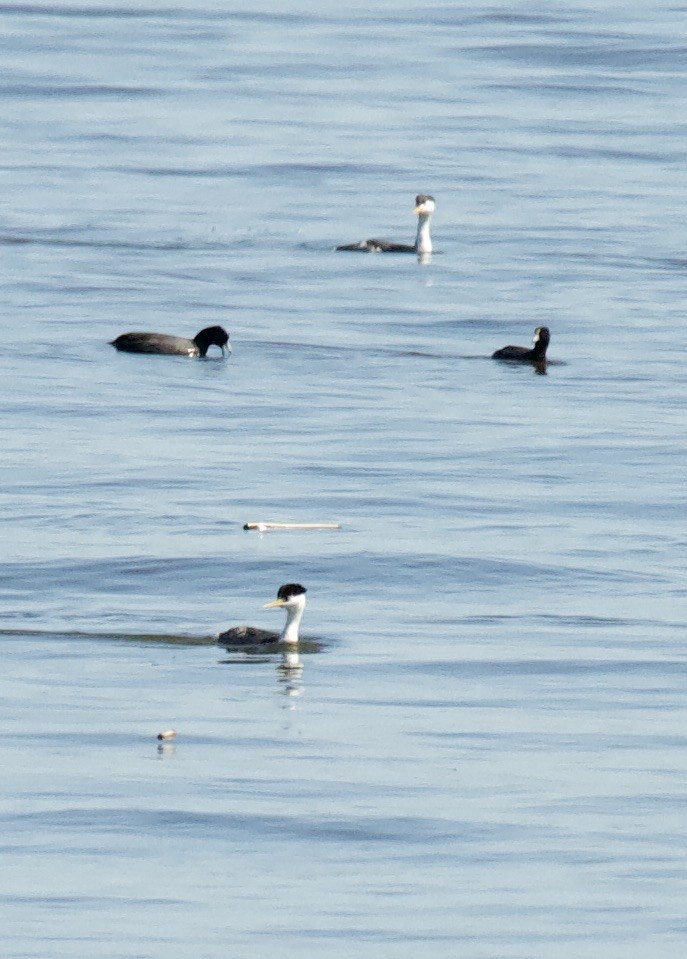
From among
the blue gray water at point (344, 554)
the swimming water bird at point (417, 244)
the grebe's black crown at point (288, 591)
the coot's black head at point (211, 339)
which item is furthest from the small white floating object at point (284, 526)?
the swimming water bird at point (417, 244)

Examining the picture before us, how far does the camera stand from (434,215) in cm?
4488

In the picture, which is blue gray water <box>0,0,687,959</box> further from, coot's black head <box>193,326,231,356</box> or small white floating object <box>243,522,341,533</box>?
coot's black head <box>193,326,231,356</box>

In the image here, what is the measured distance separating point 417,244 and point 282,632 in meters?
23.6

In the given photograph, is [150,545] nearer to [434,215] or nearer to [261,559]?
[261,559]

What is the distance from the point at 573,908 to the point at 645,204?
3457cm

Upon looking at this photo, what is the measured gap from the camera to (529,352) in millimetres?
29625

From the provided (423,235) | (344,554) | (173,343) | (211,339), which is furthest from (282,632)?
(423,235)

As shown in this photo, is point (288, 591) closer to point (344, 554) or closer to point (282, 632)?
point (282, 632)

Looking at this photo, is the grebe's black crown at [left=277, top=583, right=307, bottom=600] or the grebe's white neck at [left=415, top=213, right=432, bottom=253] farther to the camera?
the grebe's white neck at [left=415, top=213, right=432, bottom=253]

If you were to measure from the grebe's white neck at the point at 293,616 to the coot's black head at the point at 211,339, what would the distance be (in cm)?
1317

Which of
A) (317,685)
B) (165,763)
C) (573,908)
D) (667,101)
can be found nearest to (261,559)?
(317,685)

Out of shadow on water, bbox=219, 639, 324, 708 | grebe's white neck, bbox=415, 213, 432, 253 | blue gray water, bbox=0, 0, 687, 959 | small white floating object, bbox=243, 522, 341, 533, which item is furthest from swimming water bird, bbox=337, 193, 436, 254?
shadow on water, bbox=219, 639, 324, 708

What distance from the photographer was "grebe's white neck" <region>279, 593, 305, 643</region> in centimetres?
1700

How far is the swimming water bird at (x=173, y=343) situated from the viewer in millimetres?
30250
